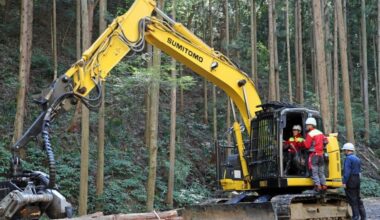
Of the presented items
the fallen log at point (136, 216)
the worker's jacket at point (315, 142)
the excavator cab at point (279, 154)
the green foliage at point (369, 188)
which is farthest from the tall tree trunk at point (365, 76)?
the fallen log at point (136, 216)

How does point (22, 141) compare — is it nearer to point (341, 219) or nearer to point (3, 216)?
point (3, 216)

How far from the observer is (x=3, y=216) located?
713cm

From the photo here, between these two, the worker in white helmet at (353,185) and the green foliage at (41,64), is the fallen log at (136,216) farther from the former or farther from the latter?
the green foliage at (41,64)

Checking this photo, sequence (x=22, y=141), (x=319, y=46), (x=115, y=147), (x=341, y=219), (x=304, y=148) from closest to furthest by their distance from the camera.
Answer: (x=22, y=141)
(x=304, y=148)
(x=341, y=219)
(x=319, y=46)
(x=115, y=147)

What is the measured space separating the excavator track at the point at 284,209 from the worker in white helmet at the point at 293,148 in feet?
1.89

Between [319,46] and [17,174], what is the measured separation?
10621mm

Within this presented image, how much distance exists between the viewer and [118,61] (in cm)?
962

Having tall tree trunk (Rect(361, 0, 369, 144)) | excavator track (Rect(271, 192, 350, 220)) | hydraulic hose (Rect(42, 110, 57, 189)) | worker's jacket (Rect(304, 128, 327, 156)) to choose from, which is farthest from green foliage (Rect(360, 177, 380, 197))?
hydraulic hose (Rect(42, 110, 57, 189))

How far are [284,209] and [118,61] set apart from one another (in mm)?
4374

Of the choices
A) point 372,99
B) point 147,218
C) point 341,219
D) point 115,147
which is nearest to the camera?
point 147,218

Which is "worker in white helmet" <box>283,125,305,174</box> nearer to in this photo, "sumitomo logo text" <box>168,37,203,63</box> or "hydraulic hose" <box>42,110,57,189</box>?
"sumitomo logo text" <box>168,37,203,63</box>

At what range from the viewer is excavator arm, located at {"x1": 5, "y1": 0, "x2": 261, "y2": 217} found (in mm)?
8062

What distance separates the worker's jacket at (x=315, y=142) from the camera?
10273 millimetres

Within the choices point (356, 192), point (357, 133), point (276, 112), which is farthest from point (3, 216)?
point (357, 133)
